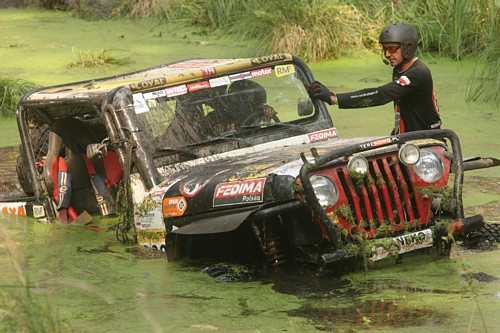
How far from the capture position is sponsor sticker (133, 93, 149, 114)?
284 inches

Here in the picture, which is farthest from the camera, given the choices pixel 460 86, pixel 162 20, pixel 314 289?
pixel 162 20

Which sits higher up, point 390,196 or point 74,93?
point 74,93

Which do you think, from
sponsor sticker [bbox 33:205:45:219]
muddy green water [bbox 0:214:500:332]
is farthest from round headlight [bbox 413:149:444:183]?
sponsor sticker [bbox 33:205:45:219]

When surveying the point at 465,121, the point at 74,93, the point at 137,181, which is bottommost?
the point at 465,121

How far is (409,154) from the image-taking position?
6.41m

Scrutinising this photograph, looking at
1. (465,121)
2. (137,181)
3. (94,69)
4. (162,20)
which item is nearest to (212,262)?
(137,181)

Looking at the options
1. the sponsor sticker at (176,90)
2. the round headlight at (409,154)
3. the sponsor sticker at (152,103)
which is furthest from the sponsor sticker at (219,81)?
the round headlight at (409,154)

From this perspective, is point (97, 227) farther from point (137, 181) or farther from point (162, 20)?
point (162, 20)

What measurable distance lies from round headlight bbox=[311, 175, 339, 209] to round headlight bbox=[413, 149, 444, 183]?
0.60m

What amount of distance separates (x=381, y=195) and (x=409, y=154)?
0.29m

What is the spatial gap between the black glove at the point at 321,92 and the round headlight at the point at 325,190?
5.13ft

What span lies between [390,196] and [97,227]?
98.6 inches

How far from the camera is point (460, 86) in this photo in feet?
43.2

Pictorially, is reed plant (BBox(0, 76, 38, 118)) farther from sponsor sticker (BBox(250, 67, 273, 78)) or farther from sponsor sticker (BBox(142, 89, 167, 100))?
sponsor sticker (BBox(142, 89, 167, 100))
